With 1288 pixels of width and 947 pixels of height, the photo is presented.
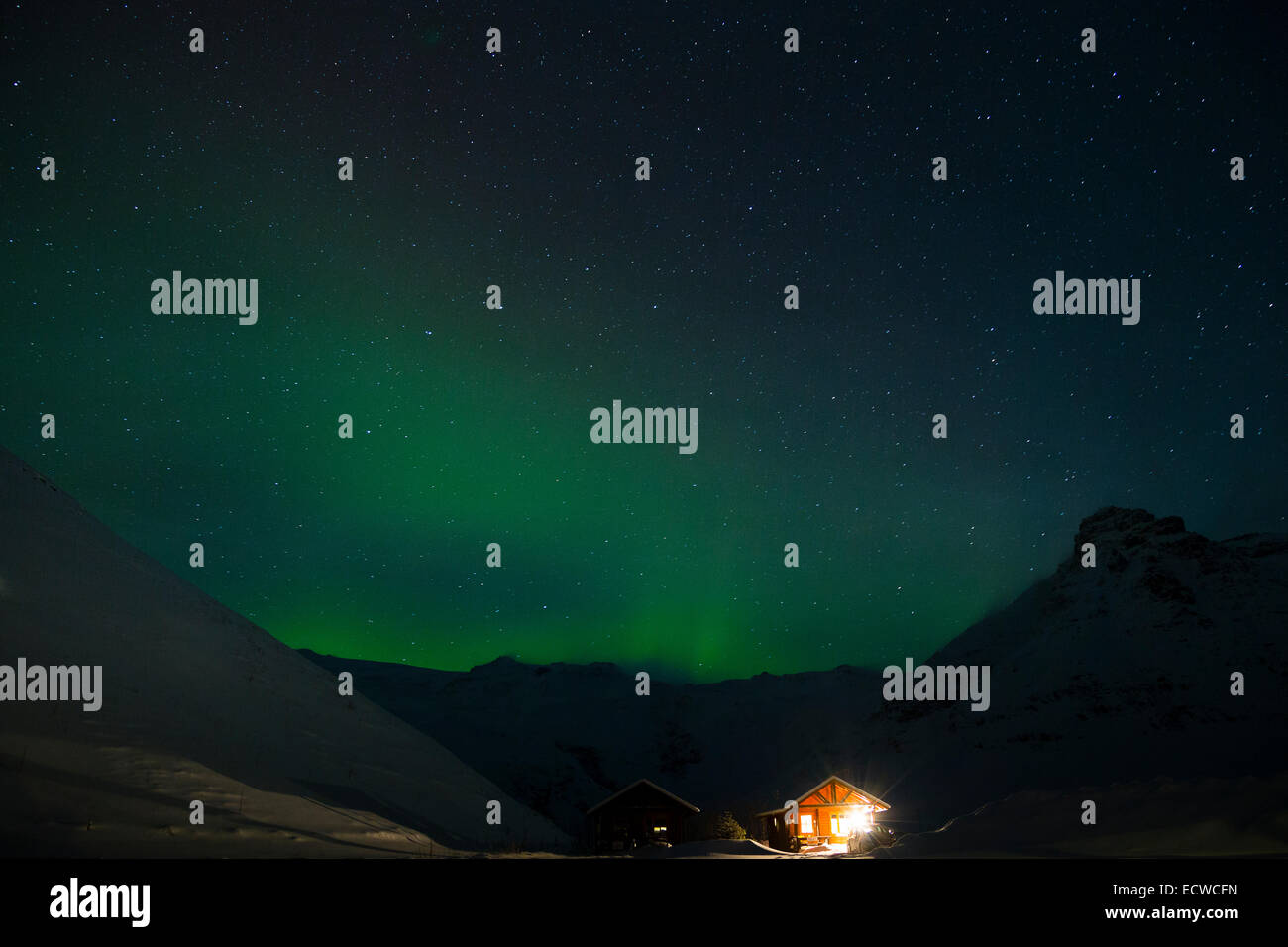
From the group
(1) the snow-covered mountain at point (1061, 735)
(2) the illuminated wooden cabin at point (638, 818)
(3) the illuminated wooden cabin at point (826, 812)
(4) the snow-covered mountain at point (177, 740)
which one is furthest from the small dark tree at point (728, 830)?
(1) the snow-covered mountain at point (1061, 735)

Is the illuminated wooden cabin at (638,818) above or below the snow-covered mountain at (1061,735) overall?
above

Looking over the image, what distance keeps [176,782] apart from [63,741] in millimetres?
3662

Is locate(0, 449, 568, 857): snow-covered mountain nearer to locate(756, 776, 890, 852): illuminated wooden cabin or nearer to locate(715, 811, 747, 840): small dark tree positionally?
locate(715, 811, 747, 840): small dark tree

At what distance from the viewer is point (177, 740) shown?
27594 millimetres

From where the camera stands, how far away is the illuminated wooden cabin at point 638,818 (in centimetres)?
4372

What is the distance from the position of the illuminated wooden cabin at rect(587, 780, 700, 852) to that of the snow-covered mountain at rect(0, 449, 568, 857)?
3.23 metres

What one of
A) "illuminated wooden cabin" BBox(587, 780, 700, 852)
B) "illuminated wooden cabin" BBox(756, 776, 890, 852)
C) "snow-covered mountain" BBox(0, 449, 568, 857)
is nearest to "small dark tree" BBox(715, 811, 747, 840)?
"illuminated wooden cabin" BBox(756, 776, 890, 852)

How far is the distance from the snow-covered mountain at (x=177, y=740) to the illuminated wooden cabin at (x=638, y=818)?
3226 millimetres

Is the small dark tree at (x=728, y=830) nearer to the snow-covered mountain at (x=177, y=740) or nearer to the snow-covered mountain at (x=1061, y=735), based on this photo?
the snow-covered mountain at (x=177, y=740)

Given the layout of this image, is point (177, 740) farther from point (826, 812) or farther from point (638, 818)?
point (826, 812)

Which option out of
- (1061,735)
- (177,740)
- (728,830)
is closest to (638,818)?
(728,830)

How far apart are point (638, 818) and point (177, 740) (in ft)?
81.2
